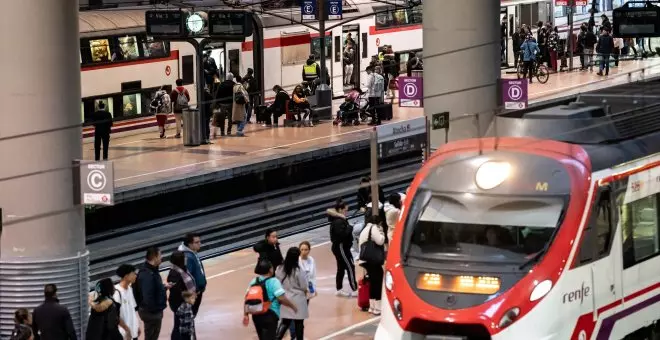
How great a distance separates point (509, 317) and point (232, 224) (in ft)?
43.2

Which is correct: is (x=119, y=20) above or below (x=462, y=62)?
above

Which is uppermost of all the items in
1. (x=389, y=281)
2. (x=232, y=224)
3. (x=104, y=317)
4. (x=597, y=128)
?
(x=597, y=128)

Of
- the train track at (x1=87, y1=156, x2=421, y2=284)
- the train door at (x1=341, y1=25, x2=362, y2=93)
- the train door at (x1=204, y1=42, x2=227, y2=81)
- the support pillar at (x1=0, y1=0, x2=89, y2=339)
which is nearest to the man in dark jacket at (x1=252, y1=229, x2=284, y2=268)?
the support pillar at (x1=0, y1=0, x2=89, y2=339)

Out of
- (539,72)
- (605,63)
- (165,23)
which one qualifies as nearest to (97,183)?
(165,23)

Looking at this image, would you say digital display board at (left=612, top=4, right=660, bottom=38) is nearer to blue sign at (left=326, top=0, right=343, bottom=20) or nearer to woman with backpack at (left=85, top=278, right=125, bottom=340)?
blue sign at (left=326, top=0, right=343, bottom=20)

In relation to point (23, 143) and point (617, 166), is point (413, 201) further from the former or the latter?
point (23, 143)

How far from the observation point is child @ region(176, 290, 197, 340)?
51.1 feet

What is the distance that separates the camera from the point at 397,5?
136ft

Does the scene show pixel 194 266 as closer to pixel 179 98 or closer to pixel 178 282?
pixel 178 282

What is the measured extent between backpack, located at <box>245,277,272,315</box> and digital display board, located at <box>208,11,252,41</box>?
53.1 feet

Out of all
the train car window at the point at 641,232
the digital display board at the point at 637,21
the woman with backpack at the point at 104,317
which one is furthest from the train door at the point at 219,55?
the woman with backpack at the point at 104,317

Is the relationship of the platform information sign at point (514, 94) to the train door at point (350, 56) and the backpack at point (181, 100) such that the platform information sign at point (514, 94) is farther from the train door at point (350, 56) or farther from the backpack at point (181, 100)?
the train door at point (350, 56)

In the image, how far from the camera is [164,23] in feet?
103

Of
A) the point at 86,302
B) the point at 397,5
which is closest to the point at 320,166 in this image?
the point at 397,5
